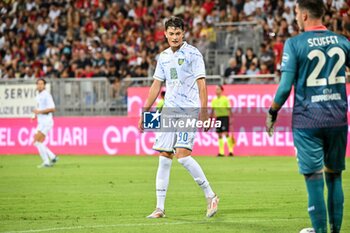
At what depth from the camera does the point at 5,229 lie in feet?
36.2

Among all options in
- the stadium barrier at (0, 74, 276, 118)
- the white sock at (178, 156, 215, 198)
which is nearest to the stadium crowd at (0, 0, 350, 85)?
the stadium barrier at (0, 74, 276, 118)

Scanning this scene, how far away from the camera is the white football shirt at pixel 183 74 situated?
12625 millimetres

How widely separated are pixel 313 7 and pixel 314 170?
1.63 m

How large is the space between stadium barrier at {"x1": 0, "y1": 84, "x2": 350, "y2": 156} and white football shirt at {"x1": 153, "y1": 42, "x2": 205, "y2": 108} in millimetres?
16605

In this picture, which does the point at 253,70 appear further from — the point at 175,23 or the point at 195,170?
the point at 175,23

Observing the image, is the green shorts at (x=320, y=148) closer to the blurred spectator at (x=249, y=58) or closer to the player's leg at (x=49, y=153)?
the player's leg at (x=49, y=153)

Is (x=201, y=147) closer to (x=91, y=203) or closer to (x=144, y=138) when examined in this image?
(x=144, y=138)

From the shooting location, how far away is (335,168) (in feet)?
29.0

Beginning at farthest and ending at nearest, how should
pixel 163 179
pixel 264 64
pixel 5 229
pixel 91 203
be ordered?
pixel 264 64
pixel 91 203
pixel 163 179
pixel 5 229

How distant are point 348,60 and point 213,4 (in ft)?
84.2

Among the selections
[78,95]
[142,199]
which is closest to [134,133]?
[78,95]

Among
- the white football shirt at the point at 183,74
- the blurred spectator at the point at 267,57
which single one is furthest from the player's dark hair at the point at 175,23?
the blurred spectator at the point at 267,57

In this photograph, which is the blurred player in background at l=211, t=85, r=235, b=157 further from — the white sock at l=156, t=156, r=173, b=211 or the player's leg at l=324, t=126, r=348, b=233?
the player's leg at l=324, t=126, r=348, b=233

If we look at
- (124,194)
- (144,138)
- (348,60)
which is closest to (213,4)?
(144,138)
